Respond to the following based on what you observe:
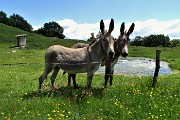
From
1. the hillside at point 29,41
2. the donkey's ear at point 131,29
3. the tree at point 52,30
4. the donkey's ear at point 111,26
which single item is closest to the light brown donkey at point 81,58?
the donkey's ear at point 111,26

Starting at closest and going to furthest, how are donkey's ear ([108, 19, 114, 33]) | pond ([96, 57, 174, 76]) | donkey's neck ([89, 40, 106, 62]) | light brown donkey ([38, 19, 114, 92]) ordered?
donkey's ear ([108, 19, 114, 33]) → light brown donkey ([38, 19, 114, 92]) → donkey's neck ([89, 40, 106, 62]) → pond ([96, 57, 174, 76])

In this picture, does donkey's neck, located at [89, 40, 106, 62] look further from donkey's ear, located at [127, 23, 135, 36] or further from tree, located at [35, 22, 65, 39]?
tree, located at [35, 22, 65, 39]

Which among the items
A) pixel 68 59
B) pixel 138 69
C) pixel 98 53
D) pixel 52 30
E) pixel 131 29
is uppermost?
pixel 52 30

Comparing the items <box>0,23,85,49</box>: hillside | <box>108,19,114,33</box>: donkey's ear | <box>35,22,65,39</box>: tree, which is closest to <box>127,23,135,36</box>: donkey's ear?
<box>108,19,114,33</box>: donkey's ear

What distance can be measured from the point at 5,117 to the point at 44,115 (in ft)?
4.50

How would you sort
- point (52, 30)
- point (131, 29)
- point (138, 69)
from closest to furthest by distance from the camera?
point (131, 29)
point (138, 69)
point (52, 30)

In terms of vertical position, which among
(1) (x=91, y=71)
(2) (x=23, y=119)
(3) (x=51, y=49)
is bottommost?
(2) (x=23, y=119)

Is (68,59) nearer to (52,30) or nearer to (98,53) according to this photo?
(98,53)

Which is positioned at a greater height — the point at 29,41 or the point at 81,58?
the point at 29,41

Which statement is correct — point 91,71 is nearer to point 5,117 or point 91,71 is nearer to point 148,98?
point 148,98

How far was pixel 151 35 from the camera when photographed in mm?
172875

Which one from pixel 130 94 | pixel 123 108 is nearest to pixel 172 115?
pixel 123 108

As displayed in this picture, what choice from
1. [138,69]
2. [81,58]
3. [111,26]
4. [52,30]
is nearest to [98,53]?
[81,58]

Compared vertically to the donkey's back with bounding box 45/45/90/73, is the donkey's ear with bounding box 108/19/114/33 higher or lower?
higher
